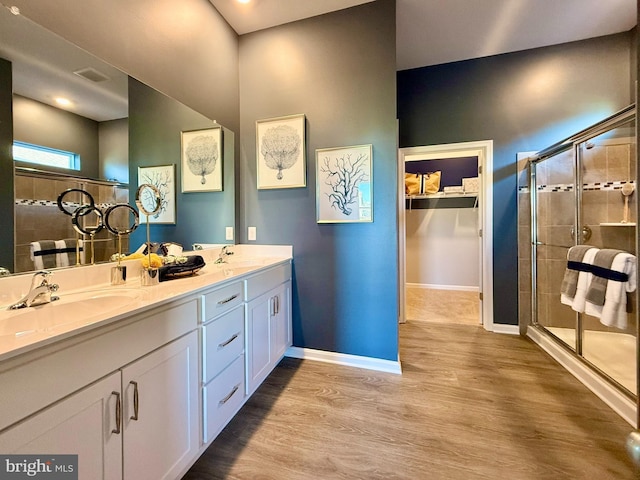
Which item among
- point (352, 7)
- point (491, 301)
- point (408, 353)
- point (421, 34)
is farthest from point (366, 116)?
point (491, 301)

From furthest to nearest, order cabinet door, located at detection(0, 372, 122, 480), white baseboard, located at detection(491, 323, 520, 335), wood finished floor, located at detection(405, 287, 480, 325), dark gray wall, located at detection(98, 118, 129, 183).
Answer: wood finished floor, located at detection(405, 287, 480, 325) → white baseboard, located at detection(491, 323, 520, 335) → dark gray wall, located at detection(98, 118, 129, 183) → cabinet door, located at detection(0, 372, 122, 480)

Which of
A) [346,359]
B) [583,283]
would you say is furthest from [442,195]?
[346,359]

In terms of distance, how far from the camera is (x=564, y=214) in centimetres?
255

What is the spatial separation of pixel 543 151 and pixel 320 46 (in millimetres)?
2273

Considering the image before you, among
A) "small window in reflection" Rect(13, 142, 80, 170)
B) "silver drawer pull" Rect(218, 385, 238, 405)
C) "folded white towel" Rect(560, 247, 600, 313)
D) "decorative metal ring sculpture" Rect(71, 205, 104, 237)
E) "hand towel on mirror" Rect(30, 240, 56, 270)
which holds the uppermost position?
"small window in reflection" Rect(13, 142, 80, 170)

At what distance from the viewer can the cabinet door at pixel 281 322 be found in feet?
6.67

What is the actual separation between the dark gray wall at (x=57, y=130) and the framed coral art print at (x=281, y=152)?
1195 millimetres

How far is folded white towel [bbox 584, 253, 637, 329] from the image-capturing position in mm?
1701

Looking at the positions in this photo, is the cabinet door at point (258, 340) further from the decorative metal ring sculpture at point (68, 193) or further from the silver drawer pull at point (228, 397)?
the decorative metal ring sculpture at point (68, 193)

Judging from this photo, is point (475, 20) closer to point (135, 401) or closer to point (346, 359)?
point (346, 359)

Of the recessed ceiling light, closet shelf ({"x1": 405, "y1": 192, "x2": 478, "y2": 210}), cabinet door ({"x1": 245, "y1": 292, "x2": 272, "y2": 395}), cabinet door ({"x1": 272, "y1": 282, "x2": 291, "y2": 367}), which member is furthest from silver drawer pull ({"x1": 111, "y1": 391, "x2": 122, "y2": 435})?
closet shelf ({"x1": 405, "y1": 192, "x2": 478, "y2": 210})

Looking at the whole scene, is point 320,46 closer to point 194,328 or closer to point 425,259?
point 194,328

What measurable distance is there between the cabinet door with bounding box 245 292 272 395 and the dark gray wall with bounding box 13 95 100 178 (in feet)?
3.78

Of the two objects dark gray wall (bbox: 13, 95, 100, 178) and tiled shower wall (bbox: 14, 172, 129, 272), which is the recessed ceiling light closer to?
dark gray wall (bbox: 13, 95, 100, 178)
